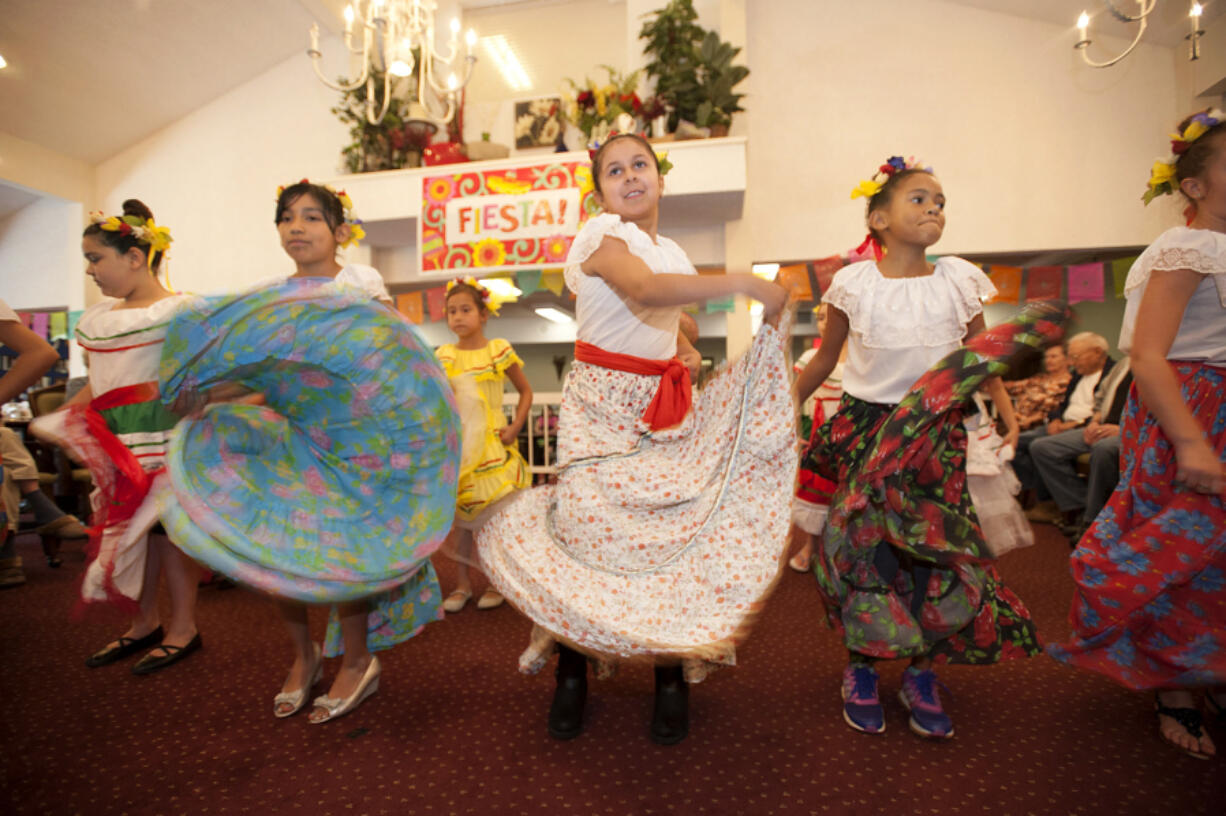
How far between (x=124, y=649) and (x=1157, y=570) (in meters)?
2.99

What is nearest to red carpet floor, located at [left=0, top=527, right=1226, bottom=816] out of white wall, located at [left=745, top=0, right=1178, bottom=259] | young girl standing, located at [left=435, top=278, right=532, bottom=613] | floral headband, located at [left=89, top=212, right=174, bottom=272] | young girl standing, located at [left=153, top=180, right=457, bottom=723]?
young girl standing, located at [left=153, top=180, right=457, bottom=723]

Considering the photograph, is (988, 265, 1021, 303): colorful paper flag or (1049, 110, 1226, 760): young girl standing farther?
(988, 265, 1021, 303): colorful paper flag

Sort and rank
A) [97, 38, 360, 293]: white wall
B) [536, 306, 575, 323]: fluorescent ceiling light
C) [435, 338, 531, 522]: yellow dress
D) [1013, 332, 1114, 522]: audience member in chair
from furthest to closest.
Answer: [536, 306, 575, 323]: fluorescent ceiling light < [97, 38, 360, 293]: white wall < [1013, 332, 1114, 522]: audience member in chair < [435, 338, 531, 522]: yellow dress

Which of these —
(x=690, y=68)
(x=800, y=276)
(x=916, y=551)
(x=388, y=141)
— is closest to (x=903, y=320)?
(x=916, y=551)

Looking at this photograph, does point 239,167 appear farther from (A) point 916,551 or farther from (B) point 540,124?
(A) point 916,551

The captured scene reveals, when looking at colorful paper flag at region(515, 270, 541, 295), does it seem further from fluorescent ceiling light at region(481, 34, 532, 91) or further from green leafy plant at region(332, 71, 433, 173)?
fluorescent ceiling light at region(481, 34, 532, 91)

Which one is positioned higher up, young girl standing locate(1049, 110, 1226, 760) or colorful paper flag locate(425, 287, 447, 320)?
colorful paper flag locate(425, 287, 447, 320)

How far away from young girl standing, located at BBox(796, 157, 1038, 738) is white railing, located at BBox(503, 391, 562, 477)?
3.68 meters

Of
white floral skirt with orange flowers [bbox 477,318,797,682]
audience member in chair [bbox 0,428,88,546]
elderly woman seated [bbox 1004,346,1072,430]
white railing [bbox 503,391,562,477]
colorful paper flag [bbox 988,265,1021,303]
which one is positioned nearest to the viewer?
white floral skirt with orange flowers [bbox 477,318,797,682]

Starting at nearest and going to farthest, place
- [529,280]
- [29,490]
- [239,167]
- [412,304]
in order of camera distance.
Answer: [29,490]
[529,280]
[412,304]
[239,167]

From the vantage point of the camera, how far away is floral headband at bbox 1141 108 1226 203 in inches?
58.8

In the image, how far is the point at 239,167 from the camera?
6297mm

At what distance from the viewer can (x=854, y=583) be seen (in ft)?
5.11

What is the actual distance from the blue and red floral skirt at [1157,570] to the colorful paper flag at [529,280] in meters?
4.01
